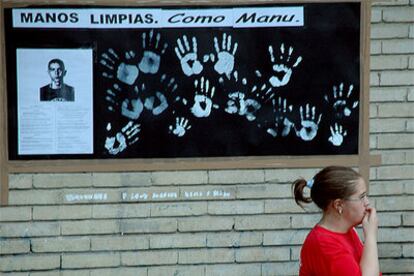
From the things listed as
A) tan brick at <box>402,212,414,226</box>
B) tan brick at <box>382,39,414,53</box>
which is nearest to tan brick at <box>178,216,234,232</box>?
tan brick at <box>402,212,414,226</box>

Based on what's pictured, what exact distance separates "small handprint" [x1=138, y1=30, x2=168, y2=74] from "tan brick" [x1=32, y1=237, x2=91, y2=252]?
3.86 ft

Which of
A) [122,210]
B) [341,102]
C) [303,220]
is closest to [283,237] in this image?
[303,220]

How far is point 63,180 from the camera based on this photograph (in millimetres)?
5516

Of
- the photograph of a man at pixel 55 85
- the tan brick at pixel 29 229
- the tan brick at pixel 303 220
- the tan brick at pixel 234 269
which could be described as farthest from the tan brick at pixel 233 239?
the photograph of a man at pixel 55 85

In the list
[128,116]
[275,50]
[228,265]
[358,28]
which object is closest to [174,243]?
[228,265]

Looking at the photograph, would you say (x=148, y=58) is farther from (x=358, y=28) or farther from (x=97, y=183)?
(x=358, y=28)

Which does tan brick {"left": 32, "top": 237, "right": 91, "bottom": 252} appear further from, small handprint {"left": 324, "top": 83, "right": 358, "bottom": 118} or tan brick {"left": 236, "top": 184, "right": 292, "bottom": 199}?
small handprint {"left": 324, "top": 83, "right": 358, "bottom": 118}

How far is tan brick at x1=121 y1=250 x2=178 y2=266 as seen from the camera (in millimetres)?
5598

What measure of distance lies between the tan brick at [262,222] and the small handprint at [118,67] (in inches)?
45.7

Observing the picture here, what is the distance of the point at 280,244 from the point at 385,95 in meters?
1.21

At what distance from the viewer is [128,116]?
5.54 m

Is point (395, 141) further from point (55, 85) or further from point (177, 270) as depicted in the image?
point (55, 85)

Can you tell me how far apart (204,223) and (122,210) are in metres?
0.54

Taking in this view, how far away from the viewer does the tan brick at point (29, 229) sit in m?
5.51
